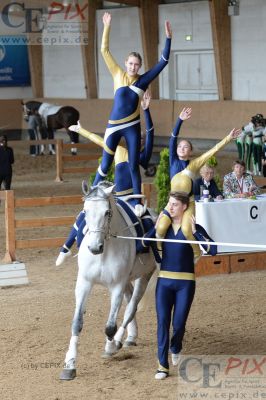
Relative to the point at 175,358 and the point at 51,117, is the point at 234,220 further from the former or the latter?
the point at 51,117

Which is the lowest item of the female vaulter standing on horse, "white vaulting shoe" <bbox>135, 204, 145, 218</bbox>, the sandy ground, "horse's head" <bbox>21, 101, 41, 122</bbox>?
the sandy ground

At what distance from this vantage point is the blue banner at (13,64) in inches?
1214

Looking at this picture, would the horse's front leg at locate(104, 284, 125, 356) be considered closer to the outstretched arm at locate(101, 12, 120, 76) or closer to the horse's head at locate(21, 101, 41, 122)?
the outstretched arm at locate(101, 12, 120, 76)

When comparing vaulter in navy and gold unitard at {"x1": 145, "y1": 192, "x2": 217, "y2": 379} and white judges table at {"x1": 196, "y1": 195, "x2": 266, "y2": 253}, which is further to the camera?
white judges table at {"x1": 196, "y1": 195, "x2": 266, "y2": 253}

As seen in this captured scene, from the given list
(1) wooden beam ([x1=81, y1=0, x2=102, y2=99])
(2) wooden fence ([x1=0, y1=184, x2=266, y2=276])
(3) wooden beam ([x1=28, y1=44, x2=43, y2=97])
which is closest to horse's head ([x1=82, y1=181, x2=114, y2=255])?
(2) wooden fence ([x1=0, y1=184, x2=266, y2=276])

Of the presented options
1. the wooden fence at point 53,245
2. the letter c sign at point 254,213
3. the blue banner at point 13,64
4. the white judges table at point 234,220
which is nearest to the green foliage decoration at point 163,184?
the wooden fence at point 53,245

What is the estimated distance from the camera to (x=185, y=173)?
931cm

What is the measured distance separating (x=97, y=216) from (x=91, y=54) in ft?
77.8

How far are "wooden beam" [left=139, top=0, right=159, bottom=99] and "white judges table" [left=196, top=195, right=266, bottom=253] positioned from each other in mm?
17072

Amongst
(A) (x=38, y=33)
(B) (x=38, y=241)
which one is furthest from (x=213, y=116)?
(B) (x=38, y=241)

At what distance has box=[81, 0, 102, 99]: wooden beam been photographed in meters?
29.6

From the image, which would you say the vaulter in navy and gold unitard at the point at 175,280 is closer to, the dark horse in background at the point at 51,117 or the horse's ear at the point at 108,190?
the horse's ear at the point at 108,190

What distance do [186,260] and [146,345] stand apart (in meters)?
1.41

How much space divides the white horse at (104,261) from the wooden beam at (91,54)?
22737 millimetres
